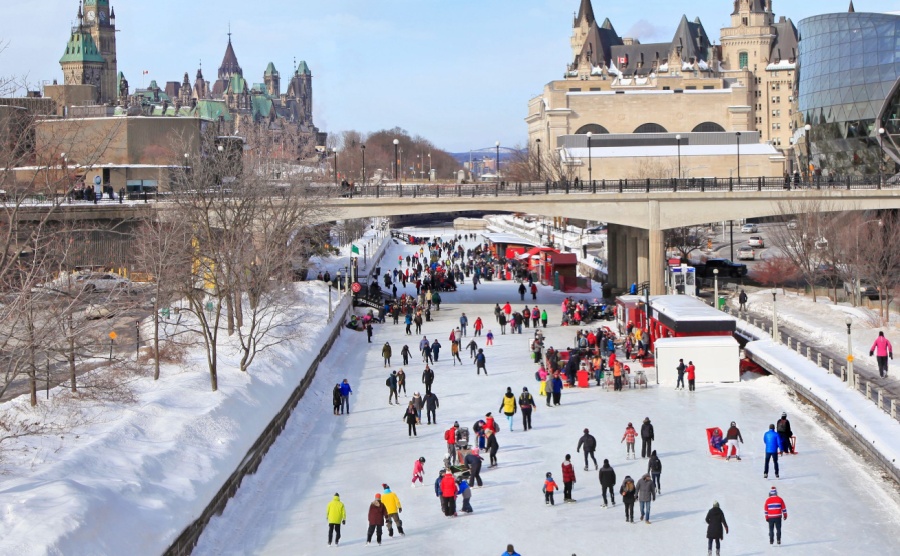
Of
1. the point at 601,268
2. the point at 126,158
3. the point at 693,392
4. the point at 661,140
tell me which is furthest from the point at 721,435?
the point at 661,140

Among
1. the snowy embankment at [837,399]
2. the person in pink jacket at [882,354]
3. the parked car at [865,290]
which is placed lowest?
the snowy embankment at [837,399]

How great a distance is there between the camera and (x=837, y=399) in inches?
1026

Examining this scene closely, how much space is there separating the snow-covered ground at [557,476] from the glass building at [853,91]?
40.3 m

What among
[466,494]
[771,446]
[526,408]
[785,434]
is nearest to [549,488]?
[466,494]

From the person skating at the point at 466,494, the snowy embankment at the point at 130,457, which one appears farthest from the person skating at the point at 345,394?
the person skating at the point at 466,494

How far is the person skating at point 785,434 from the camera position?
2370 cm

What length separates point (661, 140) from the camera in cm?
9838

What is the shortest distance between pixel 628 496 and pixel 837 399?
8743mm

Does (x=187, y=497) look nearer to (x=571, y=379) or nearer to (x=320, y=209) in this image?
(x=571, y=379)

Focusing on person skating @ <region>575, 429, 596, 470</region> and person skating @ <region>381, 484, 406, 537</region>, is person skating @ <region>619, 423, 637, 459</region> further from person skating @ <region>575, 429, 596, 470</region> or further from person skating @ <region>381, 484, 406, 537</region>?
person skating @ <region>381, 484, 406, 537</region>

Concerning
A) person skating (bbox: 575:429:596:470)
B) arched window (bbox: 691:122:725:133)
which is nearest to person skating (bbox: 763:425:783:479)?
person skating (bbox: 575:429:596:470)

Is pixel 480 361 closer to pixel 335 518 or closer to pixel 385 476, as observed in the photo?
pixel 385 476

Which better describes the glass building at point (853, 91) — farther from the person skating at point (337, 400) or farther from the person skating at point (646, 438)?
the person skating at point (646, 438)

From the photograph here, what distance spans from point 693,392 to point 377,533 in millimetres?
14420
